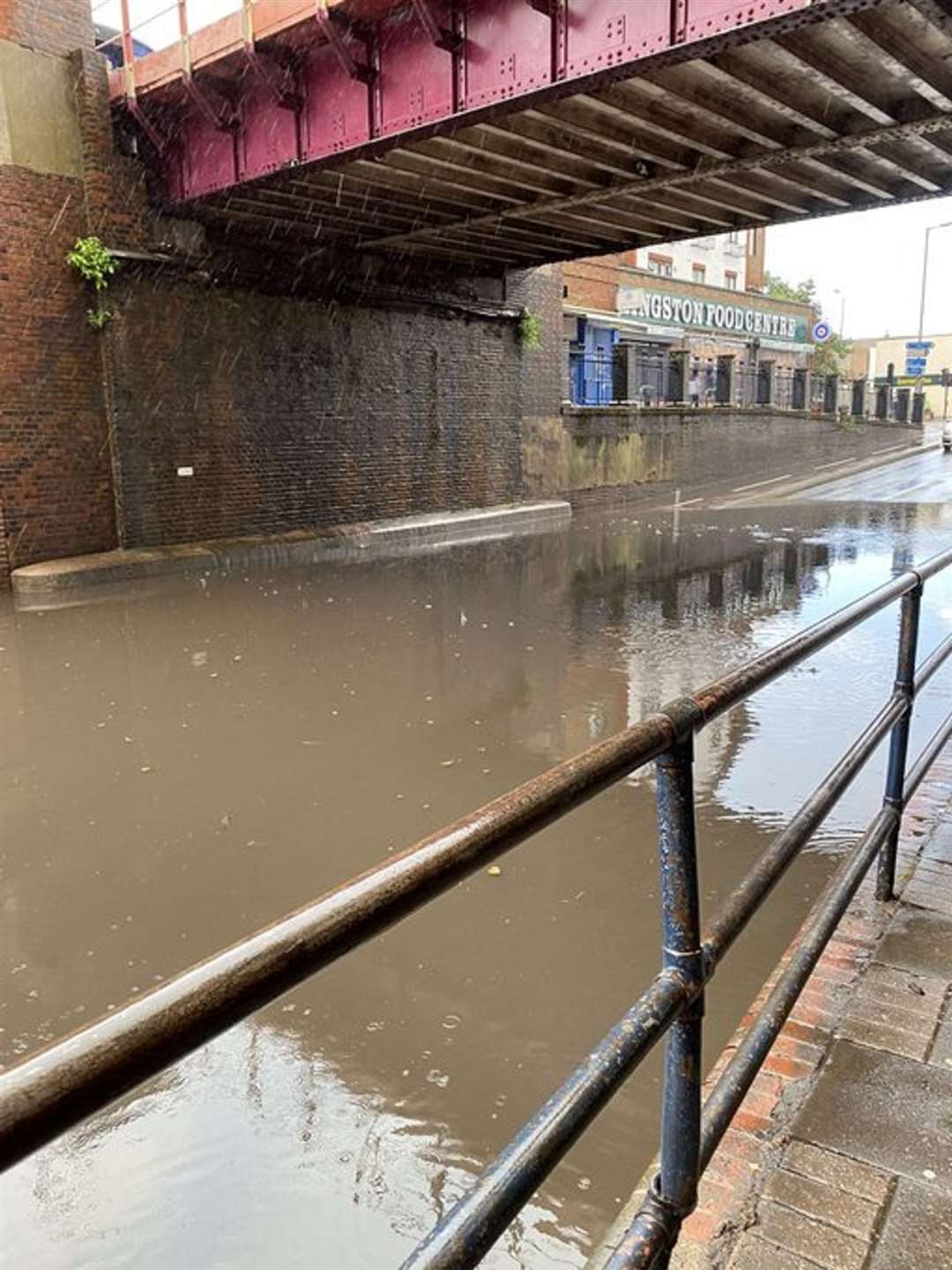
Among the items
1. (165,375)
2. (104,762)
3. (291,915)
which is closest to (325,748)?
(104,762)

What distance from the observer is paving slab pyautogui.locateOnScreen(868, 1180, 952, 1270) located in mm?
1701

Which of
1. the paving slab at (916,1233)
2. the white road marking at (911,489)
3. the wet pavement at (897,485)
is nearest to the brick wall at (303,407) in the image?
the wet pavement at (897,485)

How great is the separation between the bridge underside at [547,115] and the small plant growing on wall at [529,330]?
5047 mm

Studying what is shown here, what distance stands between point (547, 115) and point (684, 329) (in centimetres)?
2787

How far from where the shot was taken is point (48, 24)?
11.6m

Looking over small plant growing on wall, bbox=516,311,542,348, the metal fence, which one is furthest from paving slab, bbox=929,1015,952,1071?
the metal fence

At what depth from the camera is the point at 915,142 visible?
10805 millimetres

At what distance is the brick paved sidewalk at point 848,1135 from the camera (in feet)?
5.68

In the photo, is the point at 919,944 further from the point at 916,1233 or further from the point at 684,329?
the point at 684,329

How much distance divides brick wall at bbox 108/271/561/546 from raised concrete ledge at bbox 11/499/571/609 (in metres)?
0.54

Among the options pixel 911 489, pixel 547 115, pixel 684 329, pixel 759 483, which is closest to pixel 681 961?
pixel 547 115

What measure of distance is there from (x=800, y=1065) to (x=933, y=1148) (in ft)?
1.07

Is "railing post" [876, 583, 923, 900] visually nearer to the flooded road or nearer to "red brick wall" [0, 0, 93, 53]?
the flooded road

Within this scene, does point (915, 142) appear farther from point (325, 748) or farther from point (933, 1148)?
point (933, 1148)
